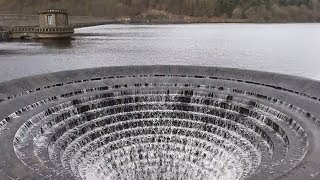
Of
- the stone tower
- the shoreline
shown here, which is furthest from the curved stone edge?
the shoreline

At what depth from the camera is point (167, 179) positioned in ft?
66.2

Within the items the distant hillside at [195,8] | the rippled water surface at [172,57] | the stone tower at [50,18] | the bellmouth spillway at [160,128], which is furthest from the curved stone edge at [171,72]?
the distant hillside at [195,8]

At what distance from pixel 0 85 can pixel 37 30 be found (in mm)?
59896

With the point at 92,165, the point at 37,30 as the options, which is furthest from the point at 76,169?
the point at 37,30

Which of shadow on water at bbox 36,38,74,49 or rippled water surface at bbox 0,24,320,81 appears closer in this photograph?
rippled water surface at bbox 0,24,320,81

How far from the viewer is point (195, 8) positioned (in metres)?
162

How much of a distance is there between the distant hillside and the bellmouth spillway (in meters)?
121

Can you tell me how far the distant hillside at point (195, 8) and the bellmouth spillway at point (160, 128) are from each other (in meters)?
121

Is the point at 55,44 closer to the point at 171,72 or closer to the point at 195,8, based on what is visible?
the point at 171,72

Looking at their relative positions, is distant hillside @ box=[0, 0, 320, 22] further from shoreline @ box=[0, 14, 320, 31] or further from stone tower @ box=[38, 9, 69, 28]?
stone tower @ box=[38, 9, 69, 28]

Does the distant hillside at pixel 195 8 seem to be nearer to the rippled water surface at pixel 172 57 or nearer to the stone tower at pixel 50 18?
the stone tower at pixel 50 18

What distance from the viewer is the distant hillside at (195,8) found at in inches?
5635

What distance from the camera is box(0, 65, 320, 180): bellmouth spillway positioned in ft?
57.5

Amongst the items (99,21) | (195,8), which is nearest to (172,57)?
(99,21)
